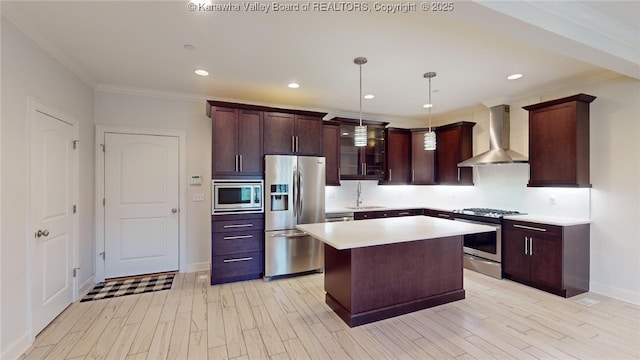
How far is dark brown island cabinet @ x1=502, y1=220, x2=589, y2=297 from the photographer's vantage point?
3.41 m

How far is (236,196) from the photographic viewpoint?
396 cm

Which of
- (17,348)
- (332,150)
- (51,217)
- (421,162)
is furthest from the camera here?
(421,162)

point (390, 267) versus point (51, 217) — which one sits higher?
point (51, 217)

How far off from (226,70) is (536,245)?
4.41 meters

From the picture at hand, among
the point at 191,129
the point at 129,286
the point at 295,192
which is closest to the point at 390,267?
the point at 295,192

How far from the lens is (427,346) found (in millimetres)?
2426

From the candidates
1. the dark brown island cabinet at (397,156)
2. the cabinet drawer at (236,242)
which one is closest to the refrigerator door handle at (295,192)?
the cabinet drawer at (236,242)

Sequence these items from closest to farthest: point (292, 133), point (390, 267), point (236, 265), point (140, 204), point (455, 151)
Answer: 1. point (390, 267)
2. point (236, 265)
3. point (140, 204)
4. point (292, 133)
5. point (455, 151)

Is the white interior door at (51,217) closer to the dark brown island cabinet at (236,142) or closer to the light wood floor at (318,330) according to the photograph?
the light wood floor at (318,330)

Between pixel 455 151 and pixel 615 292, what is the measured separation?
2.78m

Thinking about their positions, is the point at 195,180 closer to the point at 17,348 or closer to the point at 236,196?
the point at 236,196

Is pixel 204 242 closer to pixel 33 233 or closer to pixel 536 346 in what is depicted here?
pixel 33 233

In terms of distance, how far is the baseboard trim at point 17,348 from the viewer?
2170 mm

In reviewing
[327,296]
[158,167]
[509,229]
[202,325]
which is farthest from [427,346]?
[158,167]
